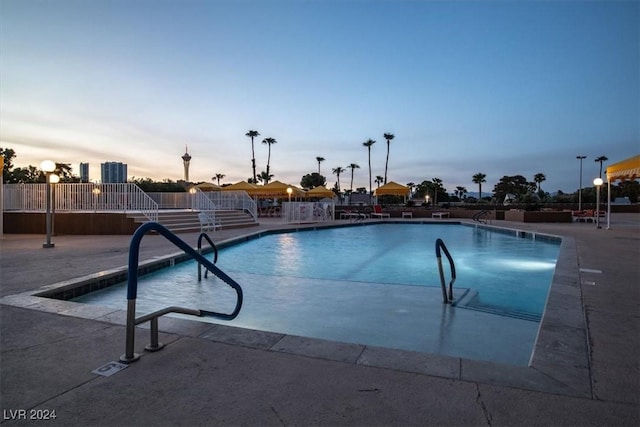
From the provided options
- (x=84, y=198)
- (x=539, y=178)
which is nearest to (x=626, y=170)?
(x=84, y=198)

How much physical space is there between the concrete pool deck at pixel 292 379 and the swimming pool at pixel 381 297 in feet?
2.92

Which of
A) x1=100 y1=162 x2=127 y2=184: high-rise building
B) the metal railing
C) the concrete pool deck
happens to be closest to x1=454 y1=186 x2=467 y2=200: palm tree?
x1=100 y1=162 x2=127 y2=184: high-rise building

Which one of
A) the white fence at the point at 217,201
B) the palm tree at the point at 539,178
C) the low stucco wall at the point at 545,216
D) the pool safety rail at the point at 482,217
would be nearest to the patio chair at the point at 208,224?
the white fence at the point at 217,201

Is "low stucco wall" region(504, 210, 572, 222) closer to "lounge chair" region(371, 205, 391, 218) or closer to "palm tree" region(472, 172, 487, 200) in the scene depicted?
"lounge chair" region(371, 205, 391, 218)

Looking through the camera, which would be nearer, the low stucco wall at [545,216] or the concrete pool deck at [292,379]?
the concrete pool deck at [292,379]

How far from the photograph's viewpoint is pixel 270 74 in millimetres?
16656

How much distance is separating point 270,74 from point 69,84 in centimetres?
807

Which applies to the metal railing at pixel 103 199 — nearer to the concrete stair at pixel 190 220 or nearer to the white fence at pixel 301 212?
the concrete stair at pixel 190 220

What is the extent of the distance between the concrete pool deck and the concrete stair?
970cm

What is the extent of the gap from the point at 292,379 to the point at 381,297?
10.7 feet

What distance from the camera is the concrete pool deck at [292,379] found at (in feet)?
5.82

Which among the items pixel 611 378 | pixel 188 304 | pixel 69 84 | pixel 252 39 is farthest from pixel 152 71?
pixel 611 378

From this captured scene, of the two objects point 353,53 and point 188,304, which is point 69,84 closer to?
point 353,53

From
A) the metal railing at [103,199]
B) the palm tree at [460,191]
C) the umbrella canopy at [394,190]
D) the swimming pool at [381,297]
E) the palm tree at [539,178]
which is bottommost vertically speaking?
the swimming pool at [381,297]
